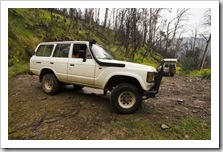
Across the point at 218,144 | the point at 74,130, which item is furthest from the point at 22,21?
the point at 218,144

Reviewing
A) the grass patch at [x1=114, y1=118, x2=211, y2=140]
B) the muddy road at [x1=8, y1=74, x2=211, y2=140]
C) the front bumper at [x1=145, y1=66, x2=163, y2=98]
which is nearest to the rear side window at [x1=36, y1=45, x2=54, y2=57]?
the muddy road at [x1=8, y1=74, x2=211, y2=140]

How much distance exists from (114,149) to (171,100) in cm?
347

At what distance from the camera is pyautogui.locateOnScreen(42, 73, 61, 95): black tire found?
5.51 m

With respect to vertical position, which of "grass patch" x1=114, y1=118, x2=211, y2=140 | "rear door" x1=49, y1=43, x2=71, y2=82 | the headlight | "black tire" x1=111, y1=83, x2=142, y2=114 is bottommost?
"grass patch" x1=114, y1=118, x2=211, y2=140

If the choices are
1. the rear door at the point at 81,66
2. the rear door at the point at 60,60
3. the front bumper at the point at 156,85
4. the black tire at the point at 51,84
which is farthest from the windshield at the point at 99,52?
the black tire at the point at 51,84

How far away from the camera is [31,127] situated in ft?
12.6

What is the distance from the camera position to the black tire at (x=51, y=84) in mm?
5506

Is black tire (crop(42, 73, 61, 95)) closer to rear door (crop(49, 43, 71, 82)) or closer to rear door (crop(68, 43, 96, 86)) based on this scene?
rear door (crop(49, 43, 71, 82))

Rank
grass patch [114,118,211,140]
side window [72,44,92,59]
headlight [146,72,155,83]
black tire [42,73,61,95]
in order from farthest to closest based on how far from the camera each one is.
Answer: black tire [42,73,61,95], side window [72,44,92,59], headlight [146,72,155,83], grass patch [114,118,211,140]

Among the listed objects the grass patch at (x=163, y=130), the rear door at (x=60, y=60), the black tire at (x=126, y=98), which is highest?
the rear door at (x=60, y=60)

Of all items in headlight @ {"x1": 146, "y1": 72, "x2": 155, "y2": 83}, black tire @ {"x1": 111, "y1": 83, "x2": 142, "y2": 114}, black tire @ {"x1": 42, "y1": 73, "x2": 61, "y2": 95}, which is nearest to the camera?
headlight @ {"x1": 146, "y1": 72, "x2": 155, "y2": 83}

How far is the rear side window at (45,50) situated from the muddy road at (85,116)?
1.35m

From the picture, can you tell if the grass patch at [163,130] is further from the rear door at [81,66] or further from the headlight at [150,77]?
the rear door at [81,66]

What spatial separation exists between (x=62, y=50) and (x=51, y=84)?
4.05ft
